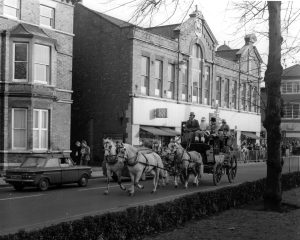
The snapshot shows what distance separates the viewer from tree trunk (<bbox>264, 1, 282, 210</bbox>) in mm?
12219

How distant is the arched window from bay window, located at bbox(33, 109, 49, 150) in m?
16.2

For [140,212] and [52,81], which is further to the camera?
[52,81]

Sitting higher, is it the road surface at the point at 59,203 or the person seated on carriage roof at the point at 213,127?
the person seated on carriage roof at the point at 213,127

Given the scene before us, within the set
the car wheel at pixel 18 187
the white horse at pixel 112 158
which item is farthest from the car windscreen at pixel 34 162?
the white horse at pixel 112 158

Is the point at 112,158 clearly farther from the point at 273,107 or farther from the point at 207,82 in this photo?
the point at 207,82

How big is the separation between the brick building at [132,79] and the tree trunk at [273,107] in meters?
18.3

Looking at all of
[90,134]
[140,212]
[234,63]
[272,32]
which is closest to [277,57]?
[272,32]

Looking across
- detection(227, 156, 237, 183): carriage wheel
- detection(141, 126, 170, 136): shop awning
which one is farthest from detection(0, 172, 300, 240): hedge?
detection(141, 126, 170, 136): shop awning

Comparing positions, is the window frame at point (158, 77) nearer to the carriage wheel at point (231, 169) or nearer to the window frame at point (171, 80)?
the window frame at point (171, 80)

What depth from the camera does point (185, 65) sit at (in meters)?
40.1

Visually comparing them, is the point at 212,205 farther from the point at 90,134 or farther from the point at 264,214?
the point at 90,134

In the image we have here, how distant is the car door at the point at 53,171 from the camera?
738 inches

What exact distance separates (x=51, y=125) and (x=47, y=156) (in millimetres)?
9522

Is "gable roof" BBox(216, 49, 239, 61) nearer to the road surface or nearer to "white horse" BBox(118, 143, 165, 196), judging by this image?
the road surface
